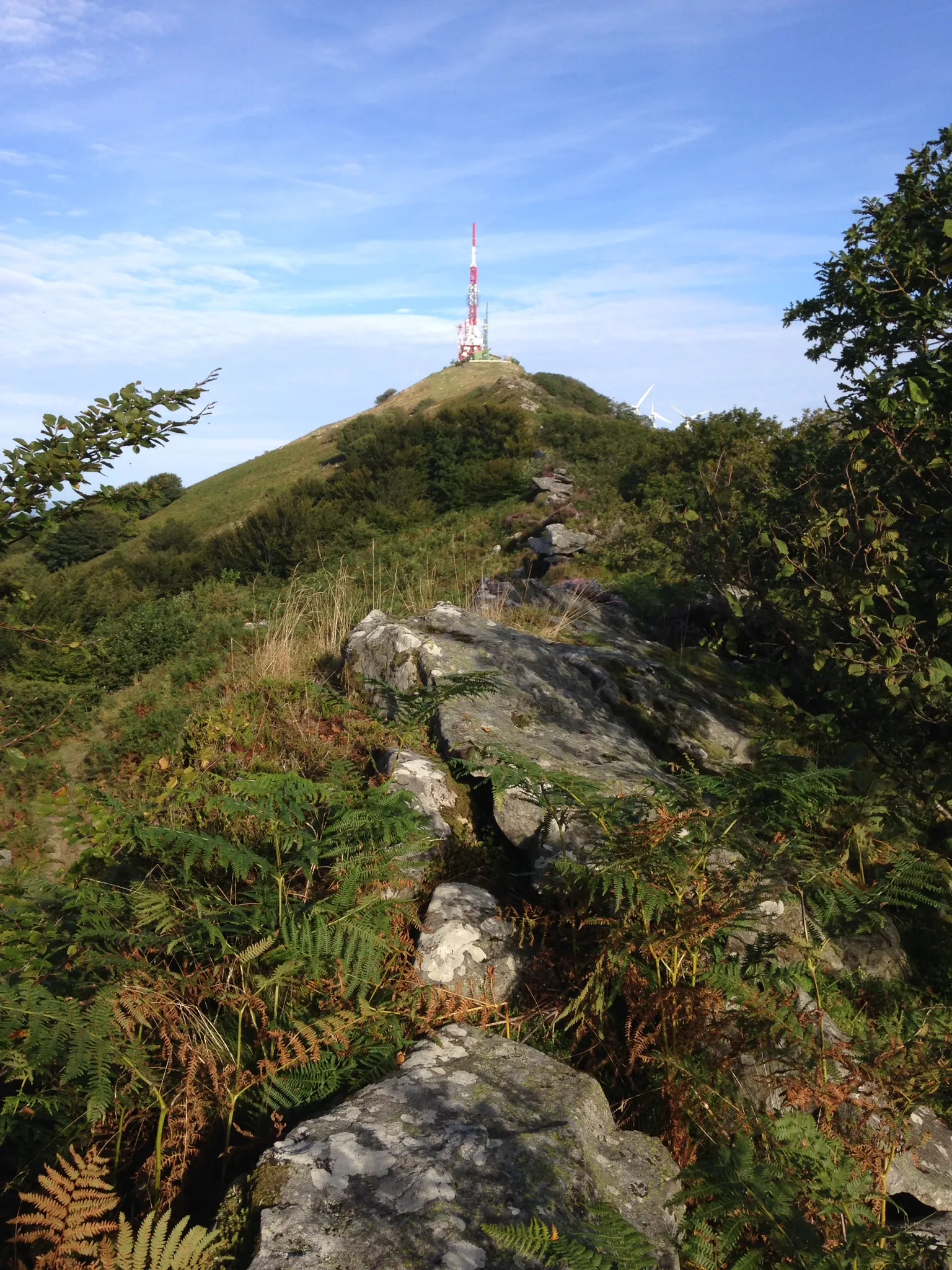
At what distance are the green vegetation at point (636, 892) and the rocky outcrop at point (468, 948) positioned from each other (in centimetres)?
11

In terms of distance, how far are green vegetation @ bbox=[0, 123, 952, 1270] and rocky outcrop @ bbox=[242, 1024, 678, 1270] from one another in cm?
16

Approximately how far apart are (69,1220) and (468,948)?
1.74m

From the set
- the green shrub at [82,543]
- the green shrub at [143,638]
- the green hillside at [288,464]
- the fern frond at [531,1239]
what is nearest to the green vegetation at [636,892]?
the fern frond at [531,1239]

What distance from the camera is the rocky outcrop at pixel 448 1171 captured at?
197 centimetres

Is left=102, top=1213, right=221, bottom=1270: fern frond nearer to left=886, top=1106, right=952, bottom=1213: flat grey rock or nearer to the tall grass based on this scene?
left=886, top=1106, right=952, bottom=1213: flat grey rock

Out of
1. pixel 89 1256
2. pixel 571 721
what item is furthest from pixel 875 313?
pixel 89 1256

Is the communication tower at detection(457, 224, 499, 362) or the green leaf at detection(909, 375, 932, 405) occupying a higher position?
the communication tower at detection(457, 224, 499, 362)

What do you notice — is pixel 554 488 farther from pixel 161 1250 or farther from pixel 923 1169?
pixel 161 1250

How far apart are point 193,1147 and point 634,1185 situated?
130 centimetres

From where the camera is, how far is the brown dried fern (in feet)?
6.32

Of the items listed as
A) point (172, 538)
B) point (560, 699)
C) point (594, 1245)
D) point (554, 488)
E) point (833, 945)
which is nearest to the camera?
point (594, 1245)

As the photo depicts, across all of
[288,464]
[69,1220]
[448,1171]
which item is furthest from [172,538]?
[448,1171]

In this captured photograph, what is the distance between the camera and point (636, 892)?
9.75 feet

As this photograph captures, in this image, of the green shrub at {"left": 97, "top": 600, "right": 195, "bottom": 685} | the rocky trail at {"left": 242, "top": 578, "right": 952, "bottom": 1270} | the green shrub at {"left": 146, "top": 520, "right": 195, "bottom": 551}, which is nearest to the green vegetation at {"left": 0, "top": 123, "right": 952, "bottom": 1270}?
the rocky trail at {"left": 242, "top": 578, "right": 952, "bottom": 1270}
